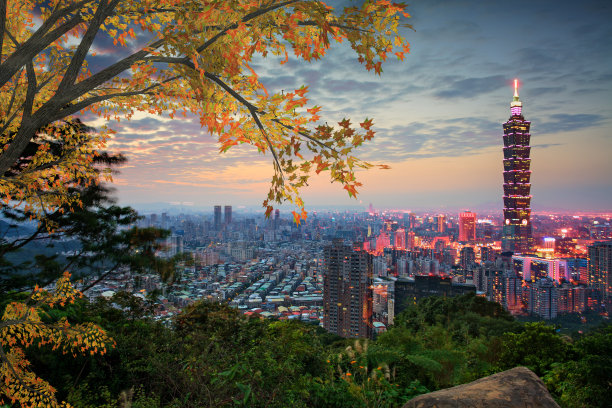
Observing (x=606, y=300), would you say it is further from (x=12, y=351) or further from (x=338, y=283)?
(x=12, y=351)

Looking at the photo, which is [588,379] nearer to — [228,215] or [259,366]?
[259,366]

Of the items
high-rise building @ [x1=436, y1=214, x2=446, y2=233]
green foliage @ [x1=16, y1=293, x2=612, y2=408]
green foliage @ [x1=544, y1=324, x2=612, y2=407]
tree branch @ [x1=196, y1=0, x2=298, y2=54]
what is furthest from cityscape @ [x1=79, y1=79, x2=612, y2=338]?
green foliage @ [x1=544, y1=324, x2=612, y2=407]

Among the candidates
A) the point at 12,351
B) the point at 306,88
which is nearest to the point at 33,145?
the point at 12,351

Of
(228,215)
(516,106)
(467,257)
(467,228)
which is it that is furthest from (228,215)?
(516,106)

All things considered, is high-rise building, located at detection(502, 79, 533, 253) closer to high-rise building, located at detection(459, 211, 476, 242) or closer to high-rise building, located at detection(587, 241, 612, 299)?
high-rise building, located at detection(459, 211, 476, 242)

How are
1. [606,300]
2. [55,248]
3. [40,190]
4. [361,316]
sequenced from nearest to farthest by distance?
[40,190] → [55,248] → [361,316] → [606,300]

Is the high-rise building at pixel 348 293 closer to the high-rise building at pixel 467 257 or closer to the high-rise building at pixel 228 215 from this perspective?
the high-rise building at pixel 228 215
